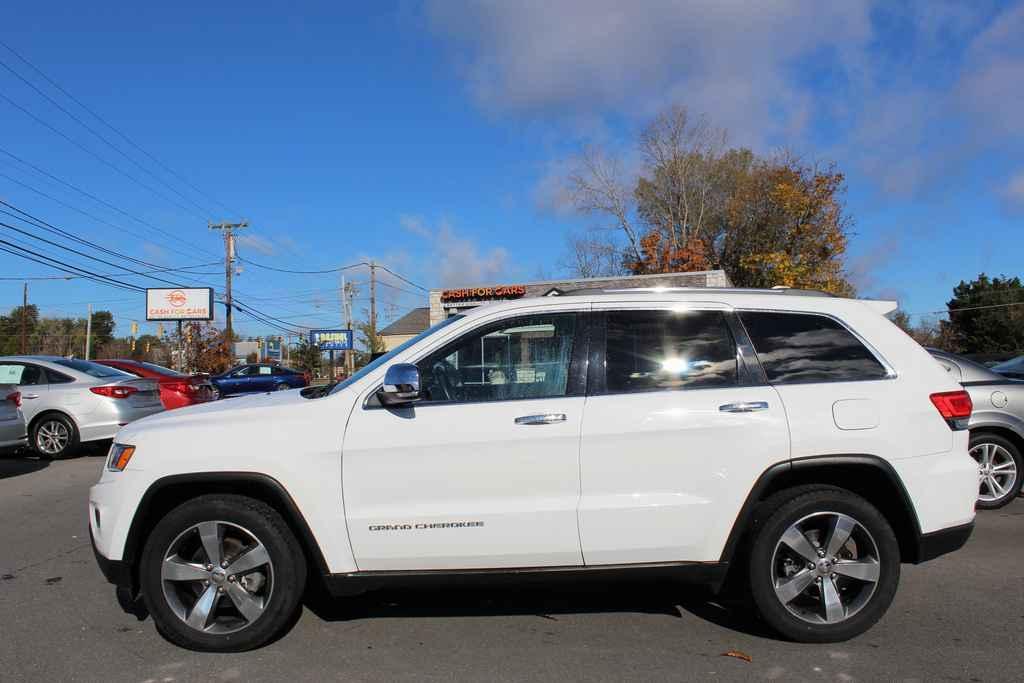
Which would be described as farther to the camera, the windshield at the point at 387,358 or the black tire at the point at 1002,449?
the black tire at the point at 1002,449

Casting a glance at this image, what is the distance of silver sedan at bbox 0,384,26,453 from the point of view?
926 cm

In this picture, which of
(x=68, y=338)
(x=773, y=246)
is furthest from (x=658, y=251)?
(x=68, y=338)

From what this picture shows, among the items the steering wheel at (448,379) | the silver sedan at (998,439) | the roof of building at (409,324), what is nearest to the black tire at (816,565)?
the steering wheel at (448,379)

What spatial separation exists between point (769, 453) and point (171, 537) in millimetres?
3125

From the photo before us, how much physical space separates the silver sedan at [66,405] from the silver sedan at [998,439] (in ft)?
35.7

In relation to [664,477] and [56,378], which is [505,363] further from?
[56,378]

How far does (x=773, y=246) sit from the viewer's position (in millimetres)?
38219

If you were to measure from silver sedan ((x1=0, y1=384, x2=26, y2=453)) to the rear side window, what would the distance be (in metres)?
9.16

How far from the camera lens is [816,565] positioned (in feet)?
13.0

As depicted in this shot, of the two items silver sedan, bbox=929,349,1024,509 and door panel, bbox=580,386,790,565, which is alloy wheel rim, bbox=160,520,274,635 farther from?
silver sedan, bbox=929,349,1024,509

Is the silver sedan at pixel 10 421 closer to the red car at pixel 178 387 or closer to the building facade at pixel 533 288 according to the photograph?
the red car at pixel 178 387

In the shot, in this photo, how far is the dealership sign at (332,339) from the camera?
57.6m

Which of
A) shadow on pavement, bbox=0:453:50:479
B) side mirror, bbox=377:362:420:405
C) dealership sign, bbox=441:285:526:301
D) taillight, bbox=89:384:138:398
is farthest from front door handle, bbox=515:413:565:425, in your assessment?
dealership sign, bbox=441:285:526:301

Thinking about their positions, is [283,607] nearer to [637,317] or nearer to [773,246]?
[637,317]
